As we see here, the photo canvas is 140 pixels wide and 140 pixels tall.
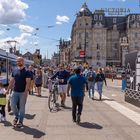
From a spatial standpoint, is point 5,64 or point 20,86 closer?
point 20,86

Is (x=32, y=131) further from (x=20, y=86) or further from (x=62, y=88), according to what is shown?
(x=62, y=88)

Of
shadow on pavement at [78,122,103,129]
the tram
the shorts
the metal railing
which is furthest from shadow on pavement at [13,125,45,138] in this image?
the tram

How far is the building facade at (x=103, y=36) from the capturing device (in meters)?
129

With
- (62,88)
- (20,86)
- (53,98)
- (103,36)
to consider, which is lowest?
(53,98)

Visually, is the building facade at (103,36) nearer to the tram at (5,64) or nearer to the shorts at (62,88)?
the tram at (5,64)

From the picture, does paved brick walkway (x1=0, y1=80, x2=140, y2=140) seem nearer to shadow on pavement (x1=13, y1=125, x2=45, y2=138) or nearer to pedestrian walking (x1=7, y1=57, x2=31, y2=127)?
shadow on pavement (x1=13, y1=125, x2=45, y2=138)

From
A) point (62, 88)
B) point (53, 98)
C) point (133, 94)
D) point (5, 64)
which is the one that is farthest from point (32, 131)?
point (5, 64)

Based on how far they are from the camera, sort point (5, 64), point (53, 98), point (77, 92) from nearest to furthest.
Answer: point (77, 92), point (53, 98), point (5, 64)

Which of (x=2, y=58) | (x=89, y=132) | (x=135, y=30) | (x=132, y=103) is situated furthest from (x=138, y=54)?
(x=135, y=30)

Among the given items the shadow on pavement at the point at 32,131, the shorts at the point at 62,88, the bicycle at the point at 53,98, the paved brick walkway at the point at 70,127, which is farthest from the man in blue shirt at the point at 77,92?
the shorts at the point at 62,88

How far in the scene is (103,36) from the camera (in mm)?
131250

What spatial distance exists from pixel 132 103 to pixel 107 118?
542 centimetres

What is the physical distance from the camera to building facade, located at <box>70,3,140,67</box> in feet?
423

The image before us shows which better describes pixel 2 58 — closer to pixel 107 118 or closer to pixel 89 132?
pixel 107 118
